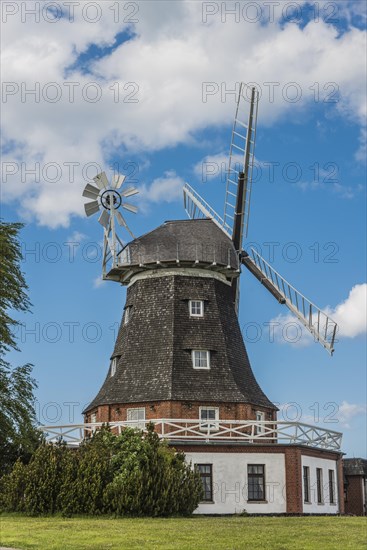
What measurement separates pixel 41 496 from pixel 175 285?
543 inches

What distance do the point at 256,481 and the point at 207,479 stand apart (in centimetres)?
200

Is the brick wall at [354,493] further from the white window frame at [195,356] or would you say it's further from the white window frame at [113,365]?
the white window frame at [113,365]

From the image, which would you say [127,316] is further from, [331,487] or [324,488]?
[331,487]

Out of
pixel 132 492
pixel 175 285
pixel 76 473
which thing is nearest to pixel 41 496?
pixel 76 473

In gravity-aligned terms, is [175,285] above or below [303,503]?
above

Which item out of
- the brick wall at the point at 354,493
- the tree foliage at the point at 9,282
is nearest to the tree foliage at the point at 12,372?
the tree foliage at the point at 9,282

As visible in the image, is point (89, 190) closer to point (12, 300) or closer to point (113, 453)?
point (12, 300)

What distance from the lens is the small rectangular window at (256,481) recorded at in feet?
108

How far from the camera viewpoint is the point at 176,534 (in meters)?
20.7

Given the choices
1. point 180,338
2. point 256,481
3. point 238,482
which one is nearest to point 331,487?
point 256,481

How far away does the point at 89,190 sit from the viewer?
A: 40.6 metres

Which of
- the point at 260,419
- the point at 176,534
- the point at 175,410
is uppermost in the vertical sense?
the point at 175,410

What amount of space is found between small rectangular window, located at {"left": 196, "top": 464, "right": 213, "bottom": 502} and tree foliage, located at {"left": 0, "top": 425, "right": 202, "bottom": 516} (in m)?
2.71

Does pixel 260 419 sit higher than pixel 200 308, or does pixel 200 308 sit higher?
pixel 200 308
